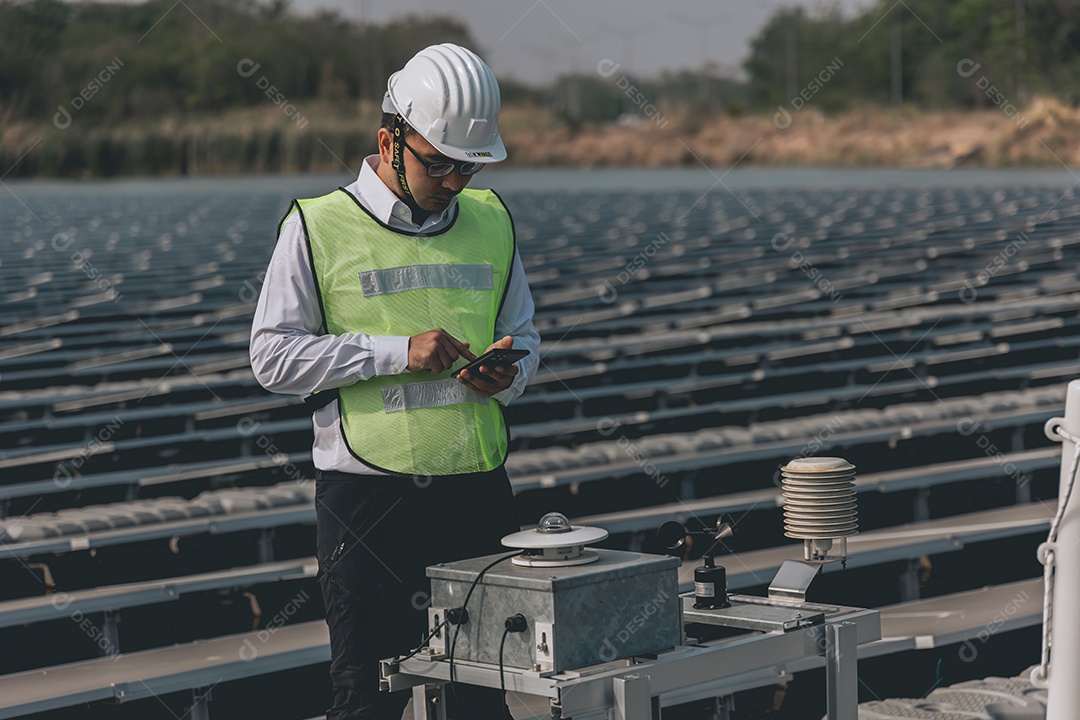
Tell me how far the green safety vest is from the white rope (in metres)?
1.04

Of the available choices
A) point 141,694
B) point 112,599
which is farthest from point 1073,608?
point 112,599

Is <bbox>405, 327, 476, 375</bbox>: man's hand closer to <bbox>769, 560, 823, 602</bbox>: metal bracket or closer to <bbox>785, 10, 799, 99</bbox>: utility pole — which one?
<bbox>769, 560, 823, 602</bbox>: metal bracket

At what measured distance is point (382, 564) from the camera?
2.71m

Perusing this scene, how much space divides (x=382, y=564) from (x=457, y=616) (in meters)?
0.34

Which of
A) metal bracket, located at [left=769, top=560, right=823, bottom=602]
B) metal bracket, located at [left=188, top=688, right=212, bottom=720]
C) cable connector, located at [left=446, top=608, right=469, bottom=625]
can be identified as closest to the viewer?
cable connector, located at [left=446, top=608, right=469, bottom=625]

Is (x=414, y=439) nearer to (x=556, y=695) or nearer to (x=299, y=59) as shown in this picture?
(x=556, y=695)

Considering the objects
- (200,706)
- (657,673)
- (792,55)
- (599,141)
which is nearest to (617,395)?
(200,706)

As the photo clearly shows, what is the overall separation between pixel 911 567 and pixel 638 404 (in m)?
3.55

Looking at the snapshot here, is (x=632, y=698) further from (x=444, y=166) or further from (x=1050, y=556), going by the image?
(x=444, y=166)

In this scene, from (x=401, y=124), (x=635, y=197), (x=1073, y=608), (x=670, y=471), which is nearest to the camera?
(x=1073, y=608)

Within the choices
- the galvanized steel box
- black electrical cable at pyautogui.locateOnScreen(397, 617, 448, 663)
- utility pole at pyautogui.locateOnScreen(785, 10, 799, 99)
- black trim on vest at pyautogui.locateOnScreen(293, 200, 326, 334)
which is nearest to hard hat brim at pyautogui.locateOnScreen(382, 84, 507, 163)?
black trim on vest at pyautogui.locateOnScreen(293, 200, 326, 334)

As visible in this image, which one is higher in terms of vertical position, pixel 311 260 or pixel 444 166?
pixel 444 166

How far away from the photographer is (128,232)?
22359 mm

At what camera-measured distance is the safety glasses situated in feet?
8.93
